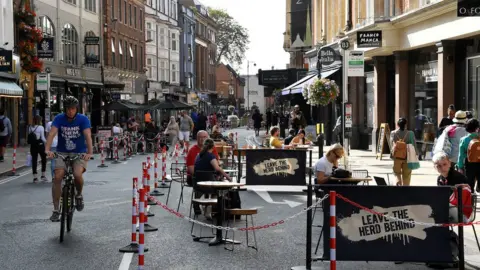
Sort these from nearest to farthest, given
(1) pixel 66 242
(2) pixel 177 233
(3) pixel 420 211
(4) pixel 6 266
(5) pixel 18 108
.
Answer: (3) pixel 420 211 < (4) pixel 6 266 < (1) pixel 66 242 < (2) pixel 177 233 < (5) pixel 18 108

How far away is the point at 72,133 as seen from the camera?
1216 cm

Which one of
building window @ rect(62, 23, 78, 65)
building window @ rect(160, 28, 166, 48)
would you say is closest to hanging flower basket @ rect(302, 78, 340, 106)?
building window @ rect(62, 23, 78, 65)

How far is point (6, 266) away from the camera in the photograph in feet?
31.4

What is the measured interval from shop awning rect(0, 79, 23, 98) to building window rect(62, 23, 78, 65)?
993 centimetres

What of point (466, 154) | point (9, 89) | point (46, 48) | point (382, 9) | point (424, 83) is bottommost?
point (466, 154)

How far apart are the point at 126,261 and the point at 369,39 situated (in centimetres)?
1936

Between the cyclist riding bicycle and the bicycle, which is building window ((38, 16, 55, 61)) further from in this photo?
the bicycle

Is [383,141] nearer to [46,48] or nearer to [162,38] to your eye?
[46,48]

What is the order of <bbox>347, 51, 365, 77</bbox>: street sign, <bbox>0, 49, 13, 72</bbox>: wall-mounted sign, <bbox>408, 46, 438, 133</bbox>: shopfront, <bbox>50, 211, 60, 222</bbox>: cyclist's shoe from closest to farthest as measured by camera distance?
<bbox>50, 211, 60, 222</bbox>: cyclist's shoe
<bbox>347, 51, 365, 77</bbox>: street sign
<bbox>408, 46, 438, 133</bbox>: shopfront
<bbox>0, 49, 13, 72</bbox>: wall-mounted sign

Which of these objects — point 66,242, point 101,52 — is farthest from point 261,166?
point 101,52

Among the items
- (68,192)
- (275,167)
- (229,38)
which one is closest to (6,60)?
(275,167)

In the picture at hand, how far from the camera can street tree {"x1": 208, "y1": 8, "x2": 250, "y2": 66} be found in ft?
402

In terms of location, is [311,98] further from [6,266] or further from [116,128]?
[6,266]

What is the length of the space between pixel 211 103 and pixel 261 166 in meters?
101
